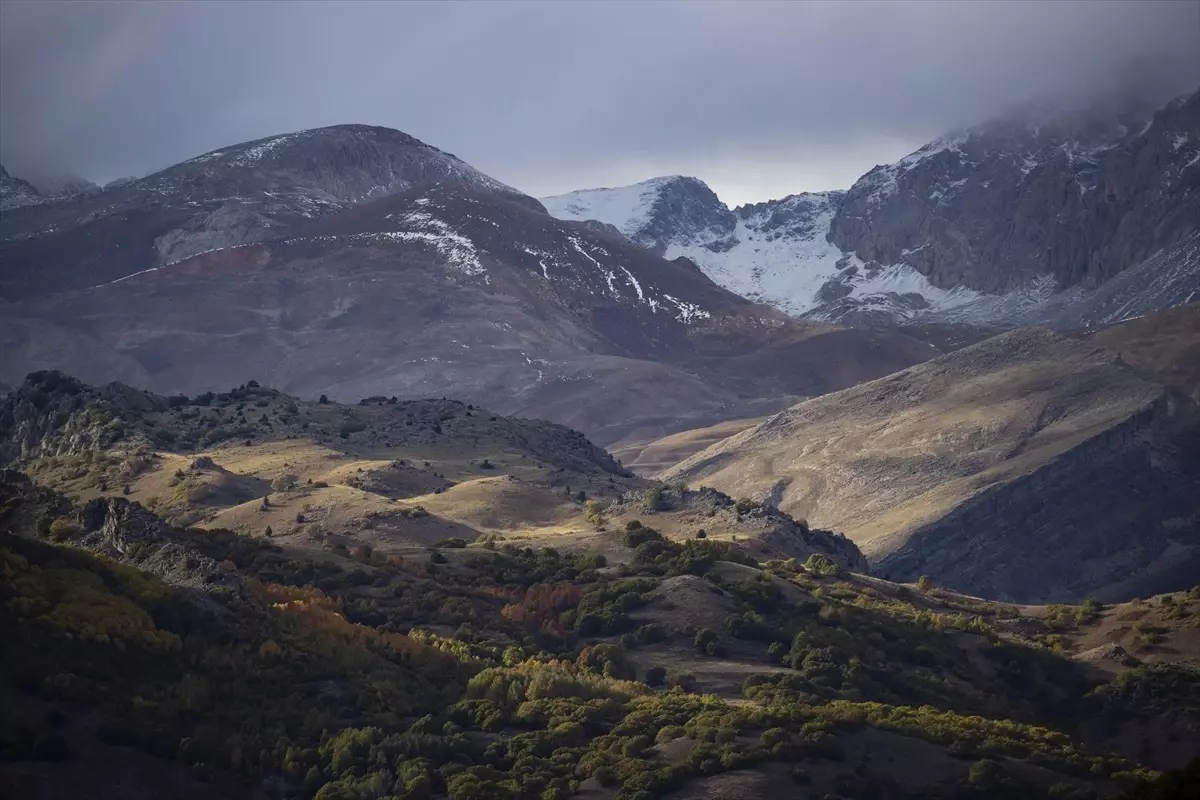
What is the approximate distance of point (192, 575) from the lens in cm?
5172

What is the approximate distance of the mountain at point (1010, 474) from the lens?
13325 cm

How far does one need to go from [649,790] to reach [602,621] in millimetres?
21370

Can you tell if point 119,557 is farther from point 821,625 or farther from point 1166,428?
point 1166,428

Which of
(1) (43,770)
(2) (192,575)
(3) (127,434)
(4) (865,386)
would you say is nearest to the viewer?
(1) (43,770)

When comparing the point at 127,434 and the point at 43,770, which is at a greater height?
the point at 127,434

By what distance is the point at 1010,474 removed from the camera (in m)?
141

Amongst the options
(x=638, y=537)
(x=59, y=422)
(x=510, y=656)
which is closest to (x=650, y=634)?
(x=510, y=656)

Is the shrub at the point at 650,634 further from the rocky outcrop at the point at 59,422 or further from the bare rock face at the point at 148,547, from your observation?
the rocky outcrop at the point at 59,422

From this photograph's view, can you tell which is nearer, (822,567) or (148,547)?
(148,547)

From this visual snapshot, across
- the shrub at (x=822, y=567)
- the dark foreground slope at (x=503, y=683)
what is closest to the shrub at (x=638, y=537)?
the dark foreground slope at (x=503, y=683)

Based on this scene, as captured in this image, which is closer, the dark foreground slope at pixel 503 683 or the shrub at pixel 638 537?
the dark foreground slope at pixel 503 683

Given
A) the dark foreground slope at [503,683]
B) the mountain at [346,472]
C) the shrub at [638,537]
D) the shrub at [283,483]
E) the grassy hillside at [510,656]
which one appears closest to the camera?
the dark foreground slope at [503,683]

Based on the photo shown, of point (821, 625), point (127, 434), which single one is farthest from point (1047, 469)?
point (821, 625)

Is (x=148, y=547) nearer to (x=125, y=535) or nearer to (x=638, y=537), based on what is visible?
(x=125, y=535)
